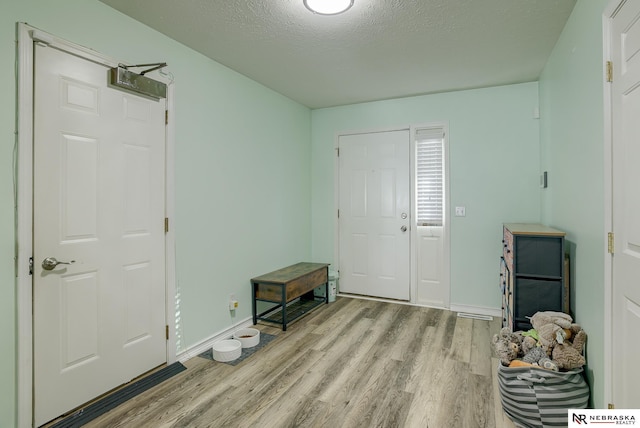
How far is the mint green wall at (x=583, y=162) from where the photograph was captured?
5.93 ft

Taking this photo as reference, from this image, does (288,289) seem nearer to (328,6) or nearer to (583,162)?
(328,6)

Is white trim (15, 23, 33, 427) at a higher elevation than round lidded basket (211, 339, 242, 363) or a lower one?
higher

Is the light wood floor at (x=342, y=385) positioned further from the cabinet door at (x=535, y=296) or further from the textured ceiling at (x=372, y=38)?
the textured ceiling at (x=372, y=38)

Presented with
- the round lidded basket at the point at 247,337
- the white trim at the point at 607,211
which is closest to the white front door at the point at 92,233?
the round lidded basket at the point at 247,337

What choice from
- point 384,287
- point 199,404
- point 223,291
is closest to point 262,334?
point 223,291

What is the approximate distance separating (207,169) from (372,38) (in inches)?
70.1

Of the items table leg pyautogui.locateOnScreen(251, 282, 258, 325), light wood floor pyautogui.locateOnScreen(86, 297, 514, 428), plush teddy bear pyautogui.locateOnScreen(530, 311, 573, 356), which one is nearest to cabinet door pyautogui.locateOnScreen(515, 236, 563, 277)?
plush teddy bear pyautogui.locateOnScreen(530, 311, 573, 356)

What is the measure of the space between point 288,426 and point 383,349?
126cm

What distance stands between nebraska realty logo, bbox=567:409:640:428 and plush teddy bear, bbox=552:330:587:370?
0.87ft

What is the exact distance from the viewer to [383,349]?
2951 millimetres

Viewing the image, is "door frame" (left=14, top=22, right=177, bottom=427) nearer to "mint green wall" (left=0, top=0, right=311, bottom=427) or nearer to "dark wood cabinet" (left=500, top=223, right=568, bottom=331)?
"mint green wall" (left=0, top=0, right=311, bottom=427)

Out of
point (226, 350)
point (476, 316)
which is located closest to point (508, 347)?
point (476, 316)

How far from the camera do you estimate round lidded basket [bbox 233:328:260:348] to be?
2.99m

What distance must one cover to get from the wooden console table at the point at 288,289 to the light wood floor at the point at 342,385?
29 cm
